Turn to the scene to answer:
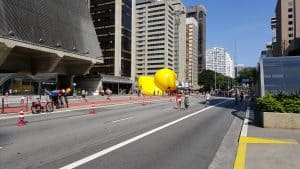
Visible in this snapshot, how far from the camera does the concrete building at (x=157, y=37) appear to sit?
6294 inches

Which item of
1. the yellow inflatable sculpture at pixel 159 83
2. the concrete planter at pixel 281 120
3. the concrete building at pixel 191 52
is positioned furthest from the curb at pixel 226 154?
the concrete building at pixel 191 52

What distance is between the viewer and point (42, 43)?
56.5 meters

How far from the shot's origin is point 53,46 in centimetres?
5969

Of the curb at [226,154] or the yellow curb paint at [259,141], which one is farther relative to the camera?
the yellow curb paint at [259,141]

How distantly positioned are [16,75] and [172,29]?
A: 378 ft

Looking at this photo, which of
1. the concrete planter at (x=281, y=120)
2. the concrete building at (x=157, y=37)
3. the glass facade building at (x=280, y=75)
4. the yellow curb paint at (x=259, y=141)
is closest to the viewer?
the yellow curb paint at (x=259, y=141)

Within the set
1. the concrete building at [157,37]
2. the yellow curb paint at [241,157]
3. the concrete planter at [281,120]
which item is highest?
the concrete building at [157,37]

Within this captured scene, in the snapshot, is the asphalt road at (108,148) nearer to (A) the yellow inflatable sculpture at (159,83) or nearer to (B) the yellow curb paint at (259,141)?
(B) the yellow curb paint at (259,141)

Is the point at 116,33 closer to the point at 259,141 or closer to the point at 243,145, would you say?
the point at 259,141

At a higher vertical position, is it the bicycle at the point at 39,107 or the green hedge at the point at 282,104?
the green hedge at the point at 282,104

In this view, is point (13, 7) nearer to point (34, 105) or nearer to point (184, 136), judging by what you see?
point (34, 105)

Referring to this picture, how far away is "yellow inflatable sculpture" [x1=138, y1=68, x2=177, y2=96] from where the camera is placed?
71.1 meters

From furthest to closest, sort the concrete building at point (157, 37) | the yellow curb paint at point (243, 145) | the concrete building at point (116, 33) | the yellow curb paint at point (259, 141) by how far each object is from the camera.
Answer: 1. the concrete building at point (157, 37)
2. the concrete building at point (116, 33)
3. the yellow curb paint at point (259, 141)
4. the yellow curb paint at point (243, 145)

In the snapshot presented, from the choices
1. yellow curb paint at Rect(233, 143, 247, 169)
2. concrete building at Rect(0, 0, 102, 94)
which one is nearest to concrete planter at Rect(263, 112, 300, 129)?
yellow curb paint at Rect(233, 143, 247, 169)
